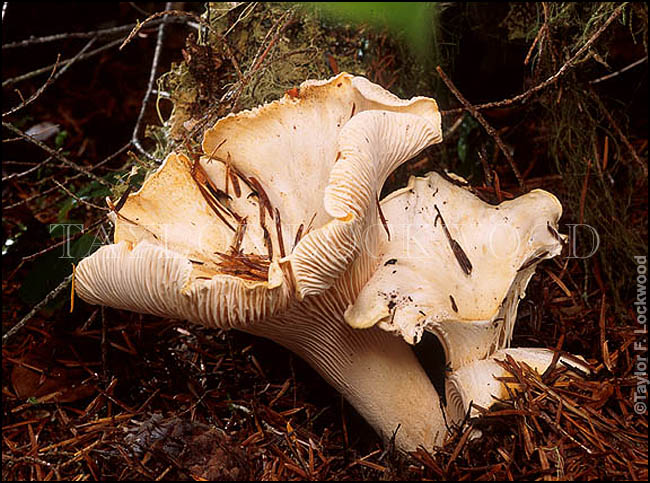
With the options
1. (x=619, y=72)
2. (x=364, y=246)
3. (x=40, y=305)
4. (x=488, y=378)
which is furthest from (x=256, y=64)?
(x=619, y=72)

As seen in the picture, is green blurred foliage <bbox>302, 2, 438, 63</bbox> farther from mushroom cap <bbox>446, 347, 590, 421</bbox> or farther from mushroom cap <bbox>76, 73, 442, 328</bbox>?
mushroom cap <bbox>446, 347, 590, 421</bbox>

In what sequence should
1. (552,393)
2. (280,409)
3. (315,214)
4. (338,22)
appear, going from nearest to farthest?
(552,393), (315,214), (280,409), (338,22)

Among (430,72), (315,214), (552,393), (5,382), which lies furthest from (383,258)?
(5,382)

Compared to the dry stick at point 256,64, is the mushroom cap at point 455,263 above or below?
below

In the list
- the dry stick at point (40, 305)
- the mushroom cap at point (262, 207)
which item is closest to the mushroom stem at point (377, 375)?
the mushroom cap at point (262, 207)

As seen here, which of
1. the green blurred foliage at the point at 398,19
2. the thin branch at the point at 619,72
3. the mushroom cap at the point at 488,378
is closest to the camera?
the mushroom cap at the point at 488,378

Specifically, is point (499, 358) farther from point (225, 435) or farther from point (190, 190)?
point (190, 190)

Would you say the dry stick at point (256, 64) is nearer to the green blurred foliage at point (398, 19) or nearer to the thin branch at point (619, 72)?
the green blurred foliage at point (398, 19)

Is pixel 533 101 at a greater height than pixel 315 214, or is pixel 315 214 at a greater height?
pixel 315 214
